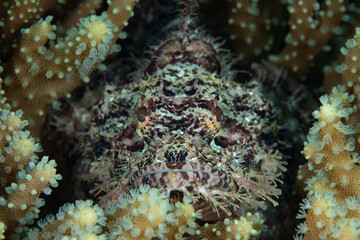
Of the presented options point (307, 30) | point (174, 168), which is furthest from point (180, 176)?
point (307, 30)

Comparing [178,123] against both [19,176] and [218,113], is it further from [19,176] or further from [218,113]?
[19,176]

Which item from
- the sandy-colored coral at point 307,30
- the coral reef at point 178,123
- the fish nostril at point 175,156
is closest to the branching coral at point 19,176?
the coral reef at point 178,123

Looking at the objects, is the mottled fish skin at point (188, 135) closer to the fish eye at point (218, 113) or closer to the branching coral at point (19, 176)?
the fish eye at point (218, 113)

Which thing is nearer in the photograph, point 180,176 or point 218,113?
point 180,176

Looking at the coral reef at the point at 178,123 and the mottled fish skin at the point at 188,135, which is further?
the mottled fish skin at the point at 188,135

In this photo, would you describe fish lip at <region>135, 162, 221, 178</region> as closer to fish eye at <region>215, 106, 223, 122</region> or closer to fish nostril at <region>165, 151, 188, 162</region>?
fish nostril at <region>165, 151, 188, 162</region>

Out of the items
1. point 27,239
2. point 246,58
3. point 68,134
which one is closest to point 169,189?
point 27,239

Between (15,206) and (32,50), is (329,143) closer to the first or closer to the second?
(15,206)
